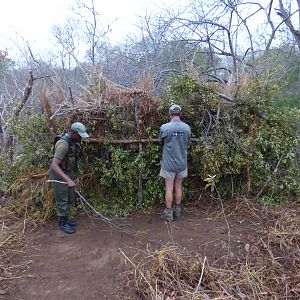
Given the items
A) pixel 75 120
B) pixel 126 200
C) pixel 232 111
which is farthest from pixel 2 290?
pixel 232 111

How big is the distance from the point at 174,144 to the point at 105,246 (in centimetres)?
166

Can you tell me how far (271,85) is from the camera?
516cm

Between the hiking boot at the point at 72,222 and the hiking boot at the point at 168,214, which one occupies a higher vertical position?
the hiking boot at the point at 168,214

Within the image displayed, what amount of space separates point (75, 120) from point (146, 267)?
8.84ft

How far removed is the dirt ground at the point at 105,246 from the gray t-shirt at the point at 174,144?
2.91ft

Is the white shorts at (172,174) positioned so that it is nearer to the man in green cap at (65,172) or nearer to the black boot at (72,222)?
the man in green cap at (65,172)

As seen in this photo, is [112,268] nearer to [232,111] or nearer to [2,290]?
[2,290]

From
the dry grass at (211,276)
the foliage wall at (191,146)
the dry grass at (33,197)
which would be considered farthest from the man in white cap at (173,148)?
the dry grass at (33,197)

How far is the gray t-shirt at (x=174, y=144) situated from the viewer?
4344 millimetres

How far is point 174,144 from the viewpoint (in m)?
4.35

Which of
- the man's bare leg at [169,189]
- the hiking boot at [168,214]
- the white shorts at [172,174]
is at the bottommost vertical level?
the hiking boot at [168,214]

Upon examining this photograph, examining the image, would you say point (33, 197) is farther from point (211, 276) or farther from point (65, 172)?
point (211, 276)

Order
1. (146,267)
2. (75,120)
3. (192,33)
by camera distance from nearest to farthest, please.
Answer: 1. (146,267)
2. (75,120)
3. (192,33)

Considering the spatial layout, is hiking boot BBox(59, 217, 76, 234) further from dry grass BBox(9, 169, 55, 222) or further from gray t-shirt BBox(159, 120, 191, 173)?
gray t-shirt BBox(159, 120, 191, 173)
